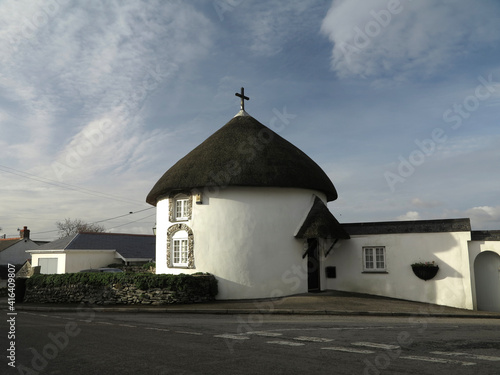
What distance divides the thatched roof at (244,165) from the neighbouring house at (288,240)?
5 centimetres

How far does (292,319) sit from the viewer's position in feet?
41.3

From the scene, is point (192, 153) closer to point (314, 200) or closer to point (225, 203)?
point (225, 203)

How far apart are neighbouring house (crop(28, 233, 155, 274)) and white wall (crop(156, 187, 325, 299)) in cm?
1877

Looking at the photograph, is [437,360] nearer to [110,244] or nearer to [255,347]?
[255,347]

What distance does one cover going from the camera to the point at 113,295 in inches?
687

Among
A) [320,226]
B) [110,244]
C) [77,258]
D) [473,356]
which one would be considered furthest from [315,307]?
[110,244]

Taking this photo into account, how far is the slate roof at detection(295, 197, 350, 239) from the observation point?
17438 millimetres

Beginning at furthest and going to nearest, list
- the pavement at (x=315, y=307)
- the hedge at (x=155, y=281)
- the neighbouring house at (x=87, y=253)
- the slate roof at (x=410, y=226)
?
1. the neighbouring house at (x=87, y=253)
2. the slate roof at (x=410, y=226)
3. the hedge at (x=155, y=281)
4. the pavement at (x=315, y=307)

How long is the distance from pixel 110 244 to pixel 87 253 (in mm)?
3039

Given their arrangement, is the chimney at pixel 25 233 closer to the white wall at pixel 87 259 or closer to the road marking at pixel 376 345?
the white wall at pixel 87 259

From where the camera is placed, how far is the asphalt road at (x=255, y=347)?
635 centimetres

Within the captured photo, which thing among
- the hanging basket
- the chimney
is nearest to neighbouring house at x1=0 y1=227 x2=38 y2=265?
the chimney

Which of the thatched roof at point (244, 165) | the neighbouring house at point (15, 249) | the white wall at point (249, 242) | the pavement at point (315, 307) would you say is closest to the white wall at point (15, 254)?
the neighbouring house at point (15, 249)

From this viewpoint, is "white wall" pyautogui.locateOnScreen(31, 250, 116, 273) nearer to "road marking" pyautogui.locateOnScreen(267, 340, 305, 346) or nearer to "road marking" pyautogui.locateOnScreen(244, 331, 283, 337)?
"road marking" pyautogui.locateOnScreen(244, 331, 283, 337)
